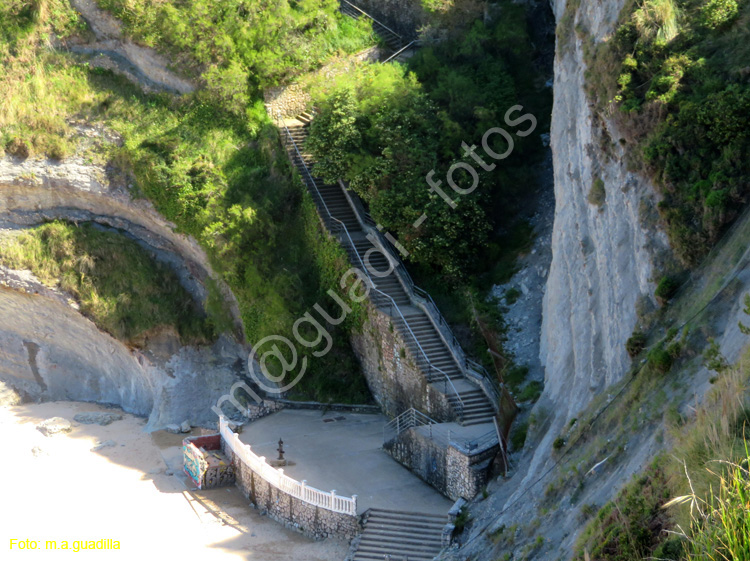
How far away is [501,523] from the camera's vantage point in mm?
18969

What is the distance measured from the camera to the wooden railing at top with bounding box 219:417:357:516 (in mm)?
23250

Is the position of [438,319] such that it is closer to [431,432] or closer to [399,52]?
[431,432]

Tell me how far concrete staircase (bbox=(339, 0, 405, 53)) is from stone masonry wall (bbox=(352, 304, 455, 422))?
11.5 m

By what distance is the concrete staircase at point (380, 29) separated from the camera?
34.1m

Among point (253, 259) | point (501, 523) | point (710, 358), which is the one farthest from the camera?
point (253, 259)

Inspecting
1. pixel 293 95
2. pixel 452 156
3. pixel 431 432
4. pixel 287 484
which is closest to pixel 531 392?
pixel 431 432

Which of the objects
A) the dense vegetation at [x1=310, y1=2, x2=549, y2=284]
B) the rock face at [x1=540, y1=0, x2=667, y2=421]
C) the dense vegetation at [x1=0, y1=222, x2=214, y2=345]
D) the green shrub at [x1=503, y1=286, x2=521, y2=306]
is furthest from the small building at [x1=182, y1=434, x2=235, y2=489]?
the rock face at [x1=540, y1=0, x2=667, y2=421]

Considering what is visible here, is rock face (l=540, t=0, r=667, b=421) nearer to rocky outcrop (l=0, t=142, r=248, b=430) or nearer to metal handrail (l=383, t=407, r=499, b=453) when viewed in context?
metal handrail (l=383, t=407, r=499, b=453)

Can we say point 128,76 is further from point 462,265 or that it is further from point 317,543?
point 317,543

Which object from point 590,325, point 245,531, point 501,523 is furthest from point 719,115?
point 245,531

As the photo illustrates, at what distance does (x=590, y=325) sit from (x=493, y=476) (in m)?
5.12

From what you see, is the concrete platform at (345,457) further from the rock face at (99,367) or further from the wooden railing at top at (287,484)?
the rock face at (99,367)

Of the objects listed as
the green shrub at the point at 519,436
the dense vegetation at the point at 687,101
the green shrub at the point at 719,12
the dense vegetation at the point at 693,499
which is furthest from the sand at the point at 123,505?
the green shrub at the point at 719,12

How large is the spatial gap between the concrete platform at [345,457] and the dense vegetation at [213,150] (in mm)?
1426
